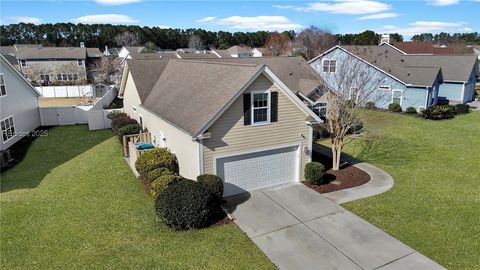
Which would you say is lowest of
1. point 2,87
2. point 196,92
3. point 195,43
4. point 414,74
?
point 196,92

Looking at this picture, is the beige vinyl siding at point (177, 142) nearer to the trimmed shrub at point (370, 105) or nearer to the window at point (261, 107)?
the window at point (261, 107)

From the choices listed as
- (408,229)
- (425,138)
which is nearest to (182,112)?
(408,229)

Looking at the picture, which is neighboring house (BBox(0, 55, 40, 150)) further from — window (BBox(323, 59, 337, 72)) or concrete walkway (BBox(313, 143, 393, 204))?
window (BBox(323, 59, 337, 72))

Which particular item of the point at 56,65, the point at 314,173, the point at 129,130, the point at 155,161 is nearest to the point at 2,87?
the point at 129,130

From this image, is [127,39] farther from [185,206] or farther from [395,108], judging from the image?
[185,206]

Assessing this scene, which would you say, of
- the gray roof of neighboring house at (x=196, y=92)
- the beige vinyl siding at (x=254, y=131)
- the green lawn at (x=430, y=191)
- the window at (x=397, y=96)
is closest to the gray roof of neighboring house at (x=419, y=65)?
the window at (x=397, y=96)

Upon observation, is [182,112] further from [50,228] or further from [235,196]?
[50,228]

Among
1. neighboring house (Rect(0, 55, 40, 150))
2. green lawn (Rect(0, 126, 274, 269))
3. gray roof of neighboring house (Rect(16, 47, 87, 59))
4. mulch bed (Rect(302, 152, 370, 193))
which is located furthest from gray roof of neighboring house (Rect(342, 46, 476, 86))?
gray roof of neighboring house (Rect(16, 47, 87, 59))
